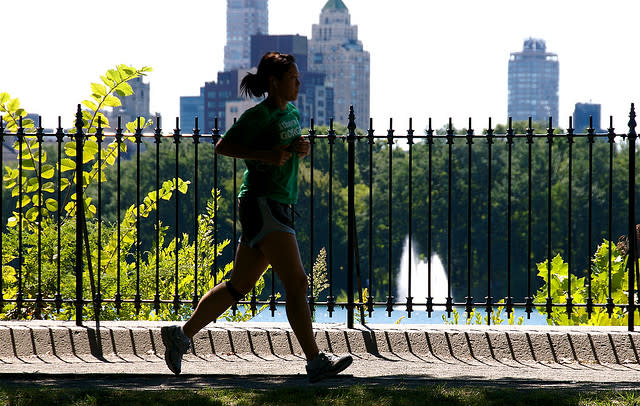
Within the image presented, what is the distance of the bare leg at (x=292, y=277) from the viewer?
189 inches

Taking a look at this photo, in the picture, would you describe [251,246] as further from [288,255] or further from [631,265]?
[631,265]

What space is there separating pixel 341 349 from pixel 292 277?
59.8 inches

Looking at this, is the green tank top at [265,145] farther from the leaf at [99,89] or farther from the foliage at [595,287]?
the leaf at [99,89]

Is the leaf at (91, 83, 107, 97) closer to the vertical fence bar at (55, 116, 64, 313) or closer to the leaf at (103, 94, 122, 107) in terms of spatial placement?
the leaf at (103, 94, 122, 107)

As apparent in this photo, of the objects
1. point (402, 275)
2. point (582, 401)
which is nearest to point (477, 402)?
point (582, 401)

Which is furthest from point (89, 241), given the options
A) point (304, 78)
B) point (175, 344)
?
point (304, 78)

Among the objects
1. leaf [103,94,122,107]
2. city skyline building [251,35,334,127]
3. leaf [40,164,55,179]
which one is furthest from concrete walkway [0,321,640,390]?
city skyline building [251,35,334,127]

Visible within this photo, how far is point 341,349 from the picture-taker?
6191 millimetres

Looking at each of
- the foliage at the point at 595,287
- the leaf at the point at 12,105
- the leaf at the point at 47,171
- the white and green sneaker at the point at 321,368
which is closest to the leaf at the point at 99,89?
the leaf at the point at 12,105

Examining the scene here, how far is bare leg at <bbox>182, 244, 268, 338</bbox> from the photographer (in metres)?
4.93

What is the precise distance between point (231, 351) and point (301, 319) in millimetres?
1464

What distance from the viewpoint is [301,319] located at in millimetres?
4844

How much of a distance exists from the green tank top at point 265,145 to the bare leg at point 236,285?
0.98 feet

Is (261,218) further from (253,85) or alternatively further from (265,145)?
(253,85)
